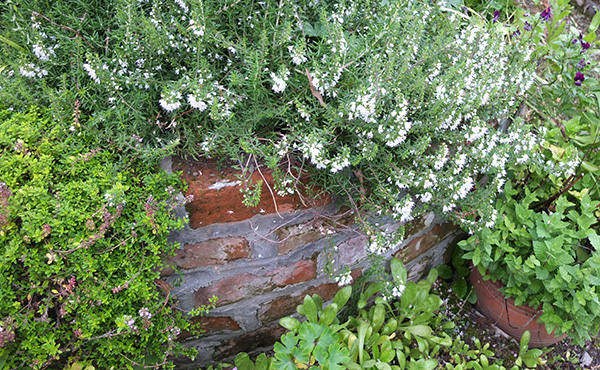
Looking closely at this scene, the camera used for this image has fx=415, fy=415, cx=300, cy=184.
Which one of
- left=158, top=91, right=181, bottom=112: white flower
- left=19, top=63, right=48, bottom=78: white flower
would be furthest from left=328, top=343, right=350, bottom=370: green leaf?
left=19, top=63, right=48, bottom=78: white flower

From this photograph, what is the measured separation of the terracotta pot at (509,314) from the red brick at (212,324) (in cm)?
157

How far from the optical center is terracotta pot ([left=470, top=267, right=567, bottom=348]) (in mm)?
2443

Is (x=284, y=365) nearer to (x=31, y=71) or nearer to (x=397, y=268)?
(x=397, y=268)

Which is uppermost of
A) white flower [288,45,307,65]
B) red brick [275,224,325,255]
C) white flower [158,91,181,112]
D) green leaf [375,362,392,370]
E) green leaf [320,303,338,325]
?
white flower [288,45,307,65]

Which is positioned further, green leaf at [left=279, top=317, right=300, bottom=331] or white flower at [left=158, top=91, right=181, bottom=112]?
green leaf at [left=279, top=317, right=300, bottom=331]

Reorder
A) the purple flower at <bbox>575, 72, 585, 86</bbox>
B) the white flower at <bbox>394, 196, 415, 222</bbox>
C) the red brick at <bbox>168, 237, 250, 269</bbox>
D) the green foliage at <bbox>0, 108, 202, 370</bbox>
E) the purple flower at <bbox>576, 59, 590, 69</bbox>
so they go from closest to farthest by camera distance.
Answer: the green foliage at <bbox>0, 108, 202, 370</bbox>, the white flower at <bbox>394, 196, 415, 222</bbox>, the red brick at <bbox>168, 237, 250, 269</bbox>, the purple flower at <bbox>575, 72, 585, 86</bbox>, the purple flower at <bbox>576, 59, 590, 69</bbox>

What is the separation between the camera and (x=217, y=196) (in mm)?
1777

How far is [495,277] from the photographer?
7.78ft

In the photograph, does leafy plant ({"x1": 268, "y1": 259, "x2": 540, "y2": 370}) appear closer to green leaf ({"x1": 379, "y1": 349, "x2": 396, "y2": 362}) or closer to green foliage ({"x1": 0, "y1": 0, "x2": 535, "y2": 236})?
green leaf ({"x1": 379, "y1": 349, "x2": 396, "y2": 362})

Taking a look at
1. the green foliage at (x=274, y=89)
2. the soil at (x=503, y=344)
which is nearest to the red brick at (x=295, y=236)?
the green foliage at (x=274, y=89)

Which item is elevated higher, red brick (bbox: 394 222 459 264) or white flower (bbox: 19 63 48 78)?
white flower (bbox: 19 63 48 78)

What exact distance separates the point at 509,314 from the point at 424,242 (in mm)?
685

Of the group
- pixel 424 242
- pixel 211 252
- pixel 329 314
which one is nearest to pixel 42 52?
pixel 211 252

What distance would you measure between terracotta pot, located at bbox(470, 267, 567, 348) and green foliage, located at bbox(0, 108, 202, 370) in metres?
1.87
